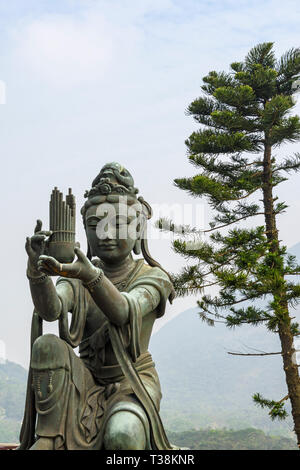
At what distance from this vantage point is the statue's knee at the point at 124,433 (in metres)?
3.69

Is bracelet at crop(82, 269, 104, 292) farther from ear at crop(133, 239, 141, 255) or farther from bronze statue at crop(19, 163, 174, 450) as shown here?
ear at crop(133, 239, 141, 255)

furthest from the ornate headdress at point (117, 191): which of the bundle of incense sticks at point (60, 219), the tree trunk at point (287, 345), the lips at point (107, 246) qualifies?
the tree trunk at point (287, 345)

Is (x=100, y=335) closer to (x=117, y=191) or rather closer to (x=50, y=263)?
(x=50, y=263)

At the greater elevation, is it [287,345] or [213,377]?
[213,377]

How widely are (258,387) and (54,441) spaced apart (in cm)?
6720

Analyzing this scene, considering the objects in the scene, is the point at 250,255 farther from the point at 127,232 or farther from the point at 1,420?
the point at 1,420

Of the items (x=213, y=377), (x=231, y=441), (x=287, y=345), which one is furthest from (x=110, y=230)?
(x=213, y=377)

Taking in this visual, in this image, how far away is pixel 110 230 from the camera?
4.41m

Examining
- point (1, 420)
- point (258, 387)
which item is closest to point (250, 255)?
point (1, 420)

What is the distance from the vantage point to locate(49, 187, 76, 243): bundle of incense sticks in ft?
12.8

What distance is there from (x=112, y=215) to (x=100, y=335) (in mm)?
850

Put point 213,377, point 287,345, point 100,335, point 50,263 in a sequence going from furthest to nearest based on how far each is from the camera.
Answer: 1. point 213,377
2. point 287,345
3. point 100,335
4. point 50,263

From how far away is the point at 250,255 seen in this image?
1043 centimetres

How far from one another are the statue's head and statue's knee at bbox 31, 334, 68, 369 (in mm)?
824
